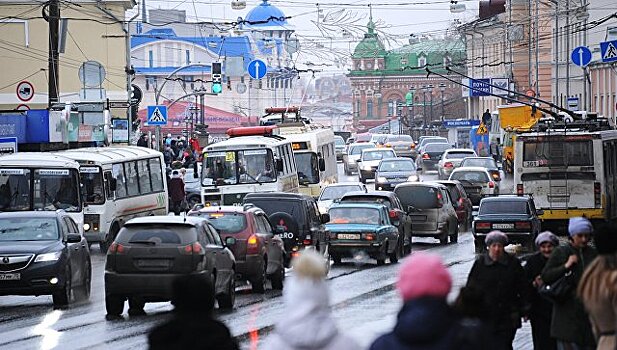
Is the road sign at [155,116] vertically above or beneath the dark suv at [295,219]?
above

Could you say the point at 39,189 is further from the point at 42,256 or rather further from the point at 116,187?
the point at 42,256

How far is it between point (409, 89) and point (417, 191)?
143m

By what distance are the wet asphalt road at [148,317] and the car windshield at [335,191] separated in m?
14.3

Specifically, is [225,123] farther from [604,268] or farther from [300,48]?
[604,268]

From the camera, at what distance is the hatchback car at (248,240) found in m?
24.9

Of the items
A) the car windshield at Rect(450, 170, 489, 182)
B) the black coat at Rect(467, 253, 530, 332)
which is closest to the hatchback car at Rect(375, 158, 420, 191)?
the car windshield at Rect(450, 170, 489, 182)

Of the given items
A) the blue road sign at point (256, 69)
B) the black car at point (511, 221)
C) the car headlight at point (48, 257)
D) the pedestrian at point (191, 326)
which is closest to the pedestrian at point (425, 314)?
the pedestrian at point (191, 326)

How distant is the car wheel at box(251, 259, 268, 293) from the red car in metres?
19.9

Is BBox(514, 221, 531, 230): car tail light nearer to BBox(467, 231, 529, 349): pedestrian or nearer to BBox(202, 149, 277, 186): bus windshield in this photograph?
BBox(202, 149, 277, 186): bus windshield

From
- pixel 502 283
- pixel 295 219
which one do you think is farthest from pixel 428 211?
pixel 502 283

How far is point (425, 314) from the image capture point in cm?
670

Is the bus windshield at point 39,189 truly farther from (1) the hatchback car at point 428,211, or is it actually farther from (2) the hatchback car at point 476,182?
(2) the hatchback car at point 476,182

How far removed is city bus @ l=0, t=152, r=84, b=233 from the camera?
113 ft

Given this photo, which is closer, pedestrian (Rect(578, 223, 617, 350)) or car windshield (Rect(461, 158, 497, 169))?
pedestrian (Rect(578, 223, 617, 350))
